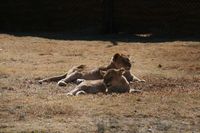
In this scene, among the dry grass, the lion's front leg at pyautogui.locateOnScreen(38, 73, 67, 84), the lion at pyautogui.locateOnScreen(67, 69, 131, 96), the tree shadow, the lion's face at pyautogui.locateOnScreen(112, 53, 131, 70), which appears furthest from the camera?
the tree shadow

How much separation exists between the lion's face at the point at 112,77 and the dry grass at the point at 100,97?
1.14ft

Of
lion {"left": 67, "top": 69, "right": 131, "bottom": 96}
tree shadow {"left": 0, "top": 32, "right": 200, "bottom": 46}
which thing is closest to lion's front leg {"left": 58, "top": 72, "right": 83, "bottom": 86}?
lion {"left": 67, "top": 69, "right": 131, "bottom": 96}

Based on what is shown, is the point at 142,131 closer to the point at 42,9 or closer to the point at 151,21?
the point at 151,21

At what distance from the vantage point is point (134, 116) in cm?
824

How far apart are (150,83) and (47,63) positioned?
3227 mm

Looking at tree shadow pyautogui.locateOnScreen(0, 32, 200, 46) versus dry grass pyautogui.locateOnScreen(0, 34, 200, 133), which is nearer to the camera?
dry grass pyautogui.locateOnScreen(0, 34, 200, 133)

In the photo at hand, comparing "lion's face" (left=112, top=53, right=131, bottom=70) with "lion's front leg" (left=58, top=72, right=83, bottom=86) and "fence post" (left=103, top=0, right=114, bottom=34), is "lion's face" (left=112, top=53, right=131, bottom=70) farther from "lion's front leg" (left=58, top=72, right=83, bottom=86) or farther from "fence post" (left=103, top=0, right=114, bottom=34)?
"fence post" (left=103, top=0, right=114, bottom=34)

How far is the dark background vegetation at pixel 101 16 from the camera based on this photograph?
64.3 ft

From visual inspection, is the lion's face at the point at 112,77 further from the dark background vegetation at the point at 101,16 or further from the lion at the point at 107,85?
the dark background vegetation at the point at 101,16

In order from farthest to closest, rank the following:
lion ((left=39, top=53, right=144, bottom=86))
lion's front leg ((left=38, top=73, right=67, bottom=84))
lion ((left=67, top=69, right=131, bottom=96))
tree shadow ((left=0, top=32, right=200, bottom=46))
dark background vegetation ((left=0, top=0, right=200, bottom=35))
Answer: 1. dark background vegetation ((left=0, top=0, right=200, bottom=35))
2. tree shadow ((left=0, top=32, right=200, bottom=46))
3. lion's front leg ((left=38, top=73, right=67, bottom=84))
4. lion ((left=39, top=53, right=144, bottom=86))
5. lion ((left=67, top=69, right=131, bottom=96))

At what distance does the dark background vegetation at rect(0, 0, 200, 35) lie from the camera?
19.6 metres

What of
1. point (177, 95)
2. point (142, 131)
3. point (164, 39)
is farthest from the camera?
point (164, 39)

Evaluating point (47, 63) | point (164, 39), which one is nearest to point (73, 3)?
point (164, 39)

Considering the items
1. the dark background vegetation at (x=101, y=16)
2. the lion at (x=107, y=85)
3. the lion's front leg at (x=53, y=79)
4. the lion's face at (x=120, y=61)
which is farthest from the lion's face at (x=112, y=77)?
the dark background vegetation at (x=101, y=16)
